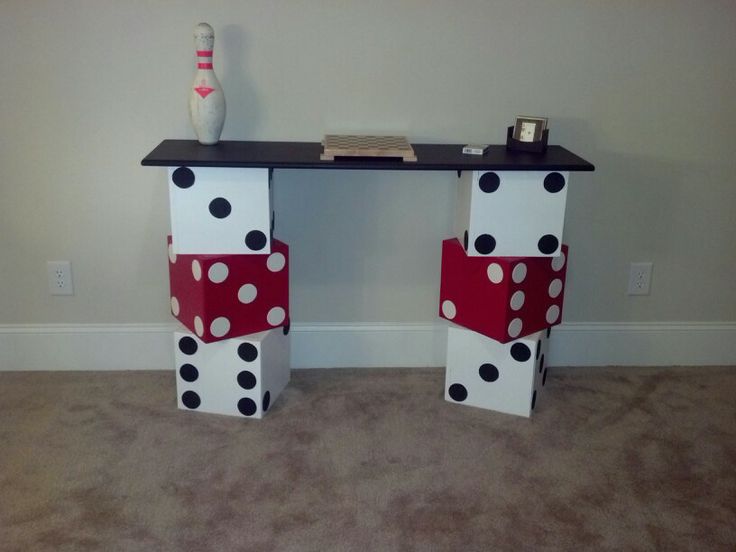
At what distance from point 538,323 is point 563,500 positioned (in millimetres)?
626

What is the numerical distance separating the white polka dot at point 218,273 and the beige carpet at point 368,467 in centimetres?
45

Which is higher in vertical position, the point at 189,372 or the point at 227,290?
→ the point at 227,290

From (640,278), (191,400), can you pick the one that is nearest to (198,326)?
(191,400)

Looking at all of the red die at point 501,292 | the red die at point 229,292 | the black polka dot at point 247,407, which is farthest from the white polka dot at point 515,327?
the black polka dot at point 247,407

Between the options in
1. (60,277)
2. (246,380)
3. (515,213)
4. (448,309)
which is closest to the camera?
(515,213)

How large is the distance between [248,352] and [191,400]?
263 mm

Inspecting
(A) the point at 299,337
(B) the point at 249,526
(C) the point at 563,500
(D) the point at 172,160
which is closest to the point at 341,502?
(B) the point at 249,526

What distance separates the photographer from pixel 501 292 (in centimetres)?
238

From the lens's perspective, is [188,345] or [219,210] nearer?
[219,210]

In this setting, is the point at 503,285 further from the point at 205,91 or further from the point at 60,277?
the point at 60,277

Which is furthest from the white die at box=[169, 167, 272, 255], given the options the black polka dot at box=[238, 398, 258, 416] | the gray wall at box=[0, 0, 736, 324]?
the black polka dot at box=[238, 398, 258, 416]

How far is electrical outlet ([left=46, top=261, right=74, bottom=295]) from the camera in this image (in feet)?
8.73

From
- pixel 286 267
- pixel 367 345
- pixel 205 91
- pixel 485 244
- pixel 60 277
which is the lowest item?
pixel 367 345

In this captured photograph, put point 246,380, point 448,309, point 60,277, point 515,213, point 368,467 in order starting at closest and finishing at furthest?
point 368,467, point 515,213, point 246,380, point 448,309, point 60,277
